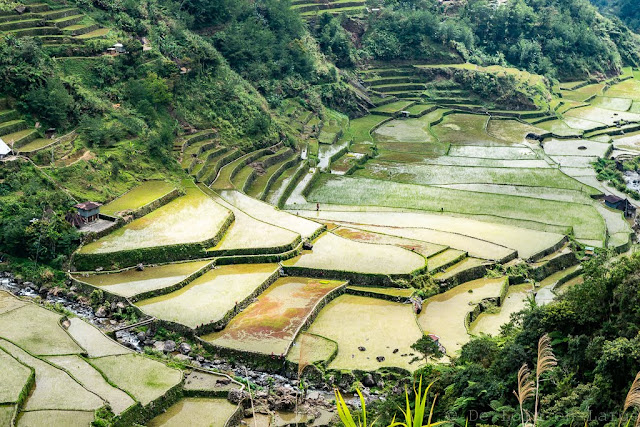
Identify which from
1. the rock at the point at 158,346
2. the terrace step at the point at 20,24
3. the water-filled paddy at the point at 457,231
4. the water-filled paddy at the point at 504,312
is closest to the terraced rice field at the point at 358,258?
the water-filled paddy at the point at 457,231

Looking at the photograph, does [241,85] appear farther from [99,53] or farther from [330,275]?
[330,275]

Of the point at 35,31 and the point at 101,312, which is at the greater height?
the point at 35,31

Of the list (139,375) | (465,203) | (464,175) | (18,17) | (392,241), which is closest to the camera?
(139,375)

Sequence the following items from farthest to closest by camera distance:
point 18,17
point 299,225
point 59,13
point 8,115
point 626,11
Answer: point 626,11
point 59,13
point 18,17
point 8,115
point 299,225

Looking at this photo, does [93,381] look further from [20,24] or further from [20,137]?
[20,24]

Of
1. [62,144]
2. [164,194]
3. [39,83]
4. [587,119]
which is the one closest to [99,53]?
[39,83]

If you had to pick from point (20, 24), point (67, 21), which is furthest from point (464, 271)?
point (20, 24)

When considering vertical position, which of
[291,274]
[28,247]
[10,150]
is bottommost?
[291,274]
